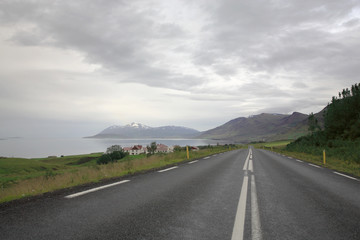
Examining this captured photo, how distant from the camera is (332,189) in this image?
6656 mm

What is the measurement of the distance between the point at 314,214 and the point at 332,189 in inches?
130

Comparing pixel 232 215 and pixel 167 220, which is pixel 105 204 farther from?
pixel 232 215

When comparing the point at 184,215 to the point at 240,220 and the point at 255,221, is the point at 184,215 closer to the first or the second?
the point at 240,220

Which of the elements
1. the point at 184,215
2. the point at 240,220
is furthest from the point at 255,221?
the point at 184,215

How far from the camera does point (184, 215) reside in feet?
13.0

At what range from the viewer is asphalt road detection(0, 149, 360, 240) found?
3174mm

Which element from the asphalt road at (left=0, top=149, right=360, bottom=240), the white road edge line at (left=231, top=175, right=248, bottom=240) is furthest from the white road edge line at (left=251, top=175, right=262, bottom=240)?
the white road edge line at (left=231, top=175, right=248, bottom=240)

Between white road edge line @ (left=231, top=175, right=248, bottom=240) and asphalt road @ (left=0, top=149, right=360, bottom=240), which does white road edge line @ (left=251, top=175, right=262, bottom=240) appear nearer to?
asphalt road @ (left=0, top=149, right=360, bottom=240)

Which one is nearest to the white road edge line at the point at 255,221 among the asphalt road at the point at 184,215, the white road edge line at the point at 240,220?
the asphalt road at the point at 184,215

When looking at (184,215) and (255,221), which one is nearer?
(255,221)

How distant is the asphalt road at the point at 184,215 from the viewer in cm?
317

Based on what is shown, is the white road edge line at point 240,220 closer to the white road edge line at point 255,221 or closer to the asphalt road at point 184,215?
the asphalt road at point 184,215

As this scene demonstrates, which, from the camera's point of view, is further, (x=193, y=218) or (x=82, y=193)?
(x=82, y=193)

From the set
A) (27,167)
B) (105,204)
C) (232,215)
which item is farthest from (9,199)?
(27,167)
